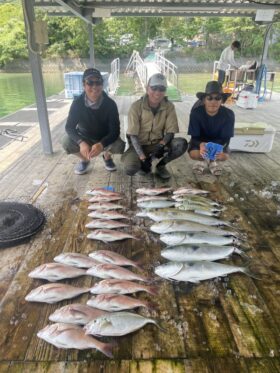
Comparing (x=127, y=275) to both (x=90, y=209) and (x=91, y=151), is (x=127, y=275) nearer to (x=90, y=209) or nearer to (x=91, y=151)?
(x=90, y=209)

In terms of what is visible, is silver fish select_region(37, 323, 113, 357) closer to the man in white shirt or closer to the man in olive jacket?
the man in olive jacket

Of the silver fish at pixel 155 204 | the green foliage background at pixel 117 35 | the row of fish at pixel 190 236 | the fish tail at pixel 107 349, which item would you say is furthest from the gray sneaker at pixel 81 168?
the green foliage background at pixel 117 35

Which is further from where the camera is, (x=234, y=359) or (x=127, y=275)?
(x=127, y=275)

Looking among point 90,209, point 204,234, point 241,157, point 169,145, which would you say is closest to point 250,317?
point 204,234

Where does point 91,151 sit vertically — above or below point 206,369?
above

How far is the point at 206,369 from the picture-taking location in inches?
60.8

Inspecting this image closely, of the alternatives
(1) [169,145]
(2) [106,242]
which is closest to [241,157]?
(1) [169,145]

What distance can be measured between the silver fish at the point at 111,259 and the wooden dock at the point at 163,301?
0.15 metres

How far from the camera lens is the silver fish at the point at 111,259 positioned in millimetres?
2258

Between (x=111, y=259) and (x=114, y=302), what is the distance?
44 centimetres

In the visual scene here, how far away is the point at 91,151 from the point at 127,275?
2.04 meters

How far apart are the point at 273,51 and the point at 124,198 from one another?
121 ft

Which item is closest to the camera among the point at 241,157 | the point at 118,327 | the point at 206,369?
the point at 206,369

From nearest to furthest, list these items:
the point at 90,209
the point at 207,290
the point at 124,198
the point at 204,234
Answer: the point at 207,290 → the point at 204,234 → the point at 90,209 → the point at 124,198
